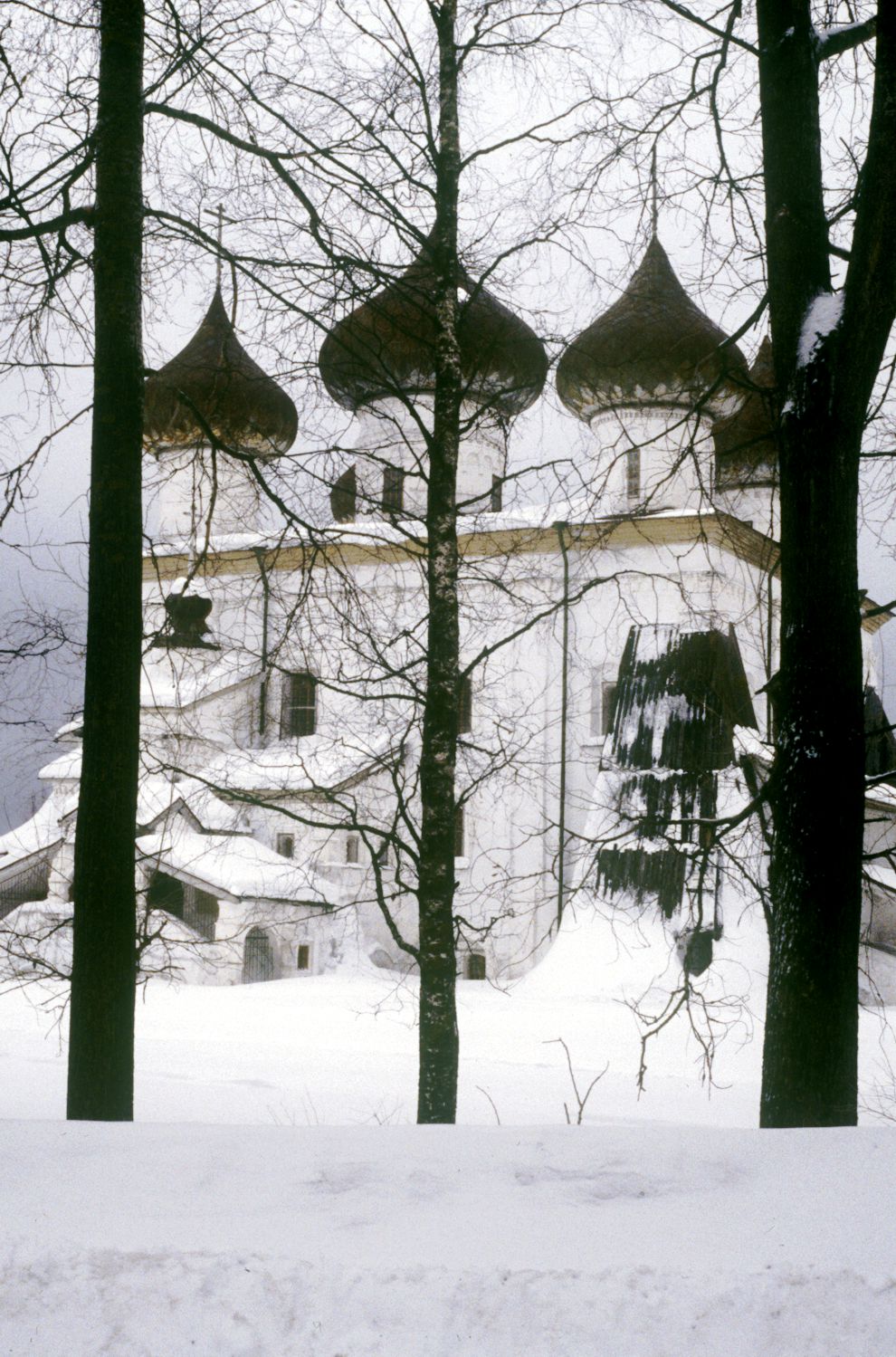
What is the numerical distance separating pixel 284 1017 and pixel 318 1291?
14.7 metres

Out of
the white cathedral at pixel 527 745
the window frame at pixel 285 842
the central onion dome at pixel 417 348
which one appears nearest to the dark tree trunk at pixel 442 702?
the central onion dome at pixel 417 348

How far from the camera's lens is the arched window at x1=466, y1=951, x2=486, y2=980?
979 inches

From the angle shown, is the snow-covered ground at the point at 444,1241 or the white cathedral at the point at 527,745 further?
the white cathedral at the point at 527,745

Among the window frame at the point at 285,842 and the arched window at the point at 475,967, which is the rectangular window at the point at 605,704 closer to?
the arched window at the point at 475,967

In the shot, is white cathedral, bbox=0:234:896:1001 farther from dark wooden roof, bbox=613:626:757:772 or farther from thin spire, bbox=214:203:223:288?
thin spire, bbox=214:203:223:288

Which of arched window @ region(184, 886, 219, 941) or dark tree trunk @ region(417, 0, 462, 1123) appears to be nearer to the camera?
dark tree trunk @ region(417, 0, 462, 1123)

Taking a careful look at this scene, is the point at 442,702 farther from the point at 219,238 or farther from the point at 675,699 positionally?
the point at 675,699

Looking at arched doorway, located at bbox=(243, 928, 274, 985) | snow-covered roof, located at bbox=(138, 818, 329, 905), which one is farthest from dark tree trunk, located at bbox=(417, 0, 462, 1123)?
arched doorway, located at bbox=(243, 928, 274, 985)

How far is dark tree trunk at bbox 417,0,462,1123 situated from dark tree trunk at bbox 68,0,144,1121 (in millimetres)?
1941

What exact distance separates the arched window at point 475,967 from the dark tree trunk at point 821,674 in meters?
19.9

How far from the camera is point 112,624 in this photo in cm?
586

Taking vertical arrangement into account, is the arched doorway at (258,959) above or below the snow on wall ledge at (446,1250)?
below

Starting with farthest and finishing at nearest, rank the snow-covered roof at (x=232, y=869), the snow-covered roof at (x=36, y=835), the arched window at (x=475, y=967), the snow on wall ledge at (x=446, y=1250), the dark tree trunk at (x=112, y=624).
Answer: the arched window at (x=475, y=967) < the snow-covered roof at (x=36, y=835) < the snow-covered roof at (x=232, y=869) < the dark tree trunk at (x=112, y=624) < the snow on wall ledge at (x=446, y=1250)

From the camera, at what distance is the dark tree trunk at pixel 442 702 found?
24.3ft
